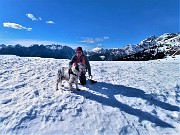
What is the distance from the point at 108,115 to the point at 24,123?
11.2 feet

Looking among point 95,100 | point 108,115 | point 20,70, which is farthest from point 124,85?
point 20,70

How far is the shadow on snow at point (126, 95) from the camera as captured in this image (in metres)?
9.01

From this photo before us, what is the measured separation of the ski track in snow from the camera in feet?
25.7

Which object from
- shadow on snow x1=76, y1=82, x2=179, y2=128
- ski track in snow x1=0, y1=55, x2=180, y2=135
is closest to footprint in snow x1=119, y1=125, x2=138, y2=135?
ski track in snow x1=0, y1=55, x2=180, y2=135

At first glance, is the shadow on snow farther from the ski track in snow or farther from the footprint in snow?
the footprint in snow

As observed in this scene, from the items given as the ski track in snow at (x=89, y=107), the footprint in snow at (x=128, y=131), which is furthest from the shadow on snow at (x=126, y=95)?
the footprint in snow at (x=128, y=131)

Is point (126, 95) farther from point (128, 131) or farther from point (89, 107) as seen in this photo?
point (128, 131)

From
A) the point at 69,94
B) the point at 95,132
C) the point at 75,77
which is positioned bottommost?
the point at 95,132

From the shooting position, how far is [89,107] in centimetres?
945

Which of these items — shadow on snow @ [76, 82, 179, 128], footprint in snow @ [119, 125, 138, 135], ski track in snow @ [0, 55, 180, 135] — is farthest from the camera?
shadow on snow @ [76, 82, 179, 128]

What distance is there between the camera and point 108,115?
8812mm

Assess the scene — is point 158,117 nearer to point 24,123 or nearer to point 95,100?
point 95,100

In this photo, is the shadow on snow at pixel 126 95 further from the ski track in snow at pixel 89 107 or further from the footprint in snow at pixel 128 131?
the footprint in snow at pixel 128 131

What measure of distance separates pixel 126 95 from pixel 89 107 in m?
2.80
